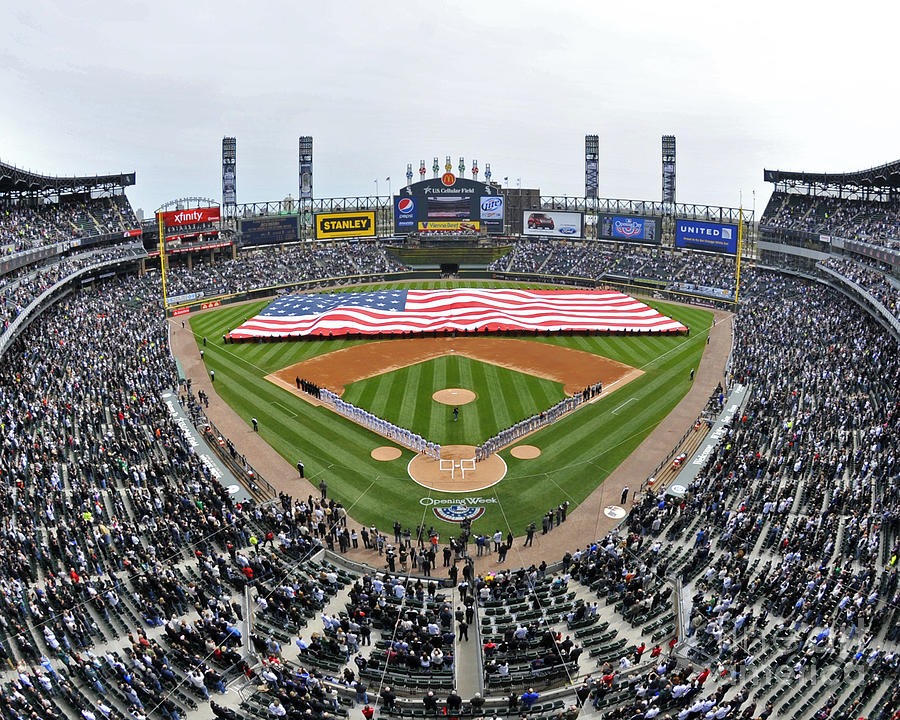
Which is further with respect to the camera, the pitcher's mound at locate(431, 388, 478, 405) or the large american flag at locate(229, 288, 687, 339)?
the large american flag at locate(229, 288, 687, 339)

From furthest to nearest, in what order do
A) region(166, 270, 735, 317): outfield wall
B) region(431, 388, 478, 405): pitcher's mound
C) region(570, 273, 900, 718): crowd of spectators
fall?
region(166, 270, 735, 317): outfield wall, region(431, 388, 478, 405): pitcher's mound, region(570, 273, 900, 718): crowd of spectators

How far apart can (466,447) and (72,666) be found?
20920mm

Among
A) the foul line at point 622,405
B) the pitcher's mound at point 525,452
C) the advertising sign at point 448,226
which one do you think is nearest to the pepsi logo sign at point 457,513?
the pitcher's mound at point 525,452

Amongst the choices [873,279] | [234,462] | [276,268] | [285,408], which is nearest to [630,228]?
[873,279]

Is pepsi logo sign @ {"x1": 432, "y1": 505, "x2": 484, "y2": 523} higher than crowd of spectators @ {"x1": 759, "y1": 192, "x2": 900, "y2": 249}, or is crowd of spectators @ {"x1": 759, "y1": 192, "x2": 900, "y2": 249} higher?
crowd of spectators @ {"x1": 759, "y1": 192, "x2": 900, "y2": 249}

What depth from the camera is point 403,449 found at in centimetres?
3616

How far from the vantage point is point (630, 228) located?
86562mm

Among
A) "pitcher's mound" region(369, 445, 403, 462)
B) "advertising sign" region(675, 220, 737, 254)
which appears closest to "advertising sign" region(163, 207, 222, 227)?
"pitcher's mound" region(369, 445, 403, 462)

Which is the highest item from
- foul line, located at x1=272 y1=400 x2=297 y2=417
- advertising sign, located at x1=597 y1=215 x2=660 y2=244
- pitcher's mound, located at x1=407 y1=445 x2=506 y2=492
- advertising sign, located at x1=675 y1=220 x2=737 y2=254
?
advertising sign, located at x1=597 y1=215 x2=660 y2=244

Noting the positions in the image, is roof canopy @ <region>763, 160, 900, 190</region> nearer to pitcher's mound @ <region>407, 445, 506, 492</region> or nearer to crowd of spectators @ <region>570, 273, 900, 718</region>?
crowd of spectators @ <region>570, 273, 900, 718</region>

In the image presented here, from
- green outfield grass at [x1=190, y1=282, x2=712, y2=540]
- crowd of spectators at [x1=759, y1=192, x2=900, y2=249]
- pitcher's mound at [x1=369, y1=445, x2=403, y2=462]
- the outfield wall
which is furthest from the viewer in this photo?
the outfield wall

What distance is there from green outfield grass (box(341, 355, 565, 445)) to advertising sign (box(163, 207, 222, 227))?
142 ft

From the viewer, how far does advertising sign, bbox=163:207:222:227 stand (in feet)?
257

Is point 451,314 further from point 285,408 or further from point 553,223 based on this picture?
point 553,223
